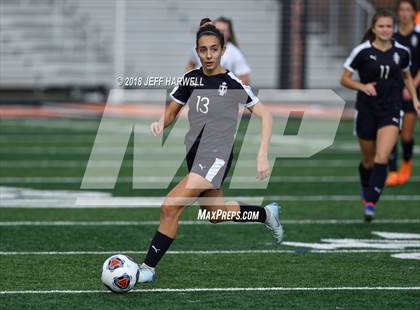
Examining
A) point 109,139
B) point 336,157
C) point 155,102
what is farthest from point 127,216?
point 155,102

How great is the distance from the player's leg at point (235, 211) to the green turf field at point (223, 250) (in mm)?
336

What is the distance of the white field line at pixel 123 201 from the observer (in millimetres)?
11070

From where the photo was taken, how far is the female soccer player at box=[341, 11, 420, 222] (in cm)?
980

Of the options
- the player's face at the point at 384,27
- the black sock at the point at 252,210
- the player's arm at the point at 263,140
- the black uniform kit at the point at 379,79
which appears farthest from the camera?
the black uniform kit at the point at 379,79

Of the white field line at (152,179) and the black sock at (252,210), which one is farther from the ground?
the black sock at (252,210)

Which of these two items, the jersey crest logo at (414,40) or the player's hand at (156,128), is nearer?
the player's hand at (156,128)

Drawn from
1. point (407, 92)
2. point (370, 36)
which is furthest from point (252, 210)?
point (407, 92)

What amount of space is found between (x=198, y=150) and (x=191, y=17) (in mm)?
23334

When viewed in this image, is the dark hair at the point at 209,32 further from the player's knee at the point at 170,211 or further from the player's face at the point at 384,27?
the player's face at the point at 384,27

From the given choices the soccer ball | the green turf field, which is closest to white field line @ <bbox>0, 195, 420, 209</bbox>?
the green turf field

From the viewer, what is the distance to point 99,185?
12977 mm

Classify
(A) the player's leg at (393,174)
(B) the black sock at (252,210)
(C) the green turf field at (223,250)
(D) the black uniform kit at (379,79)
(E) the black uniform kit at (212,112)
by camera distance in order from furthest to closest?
(A) the player's leg at (393,174) < (D) the black uniform kit at (379,79) < (B) the black sock at (252,210) < (E) the black uniform kit at (212,112) < (C) the green turf field at (223,250)

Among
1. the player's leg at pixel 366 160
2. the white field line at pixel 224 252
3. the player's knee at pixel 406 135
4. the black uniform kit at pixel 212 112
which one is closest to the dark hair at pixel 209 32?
the black uniform kit at pixel 212 112

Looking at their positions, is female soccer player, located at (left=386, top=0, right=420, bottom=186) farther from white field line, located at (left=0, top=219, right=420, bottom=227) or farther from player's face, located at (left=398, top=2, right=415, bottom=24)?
white field line, located at (left=0, top=219, right=420, bottom=227)
